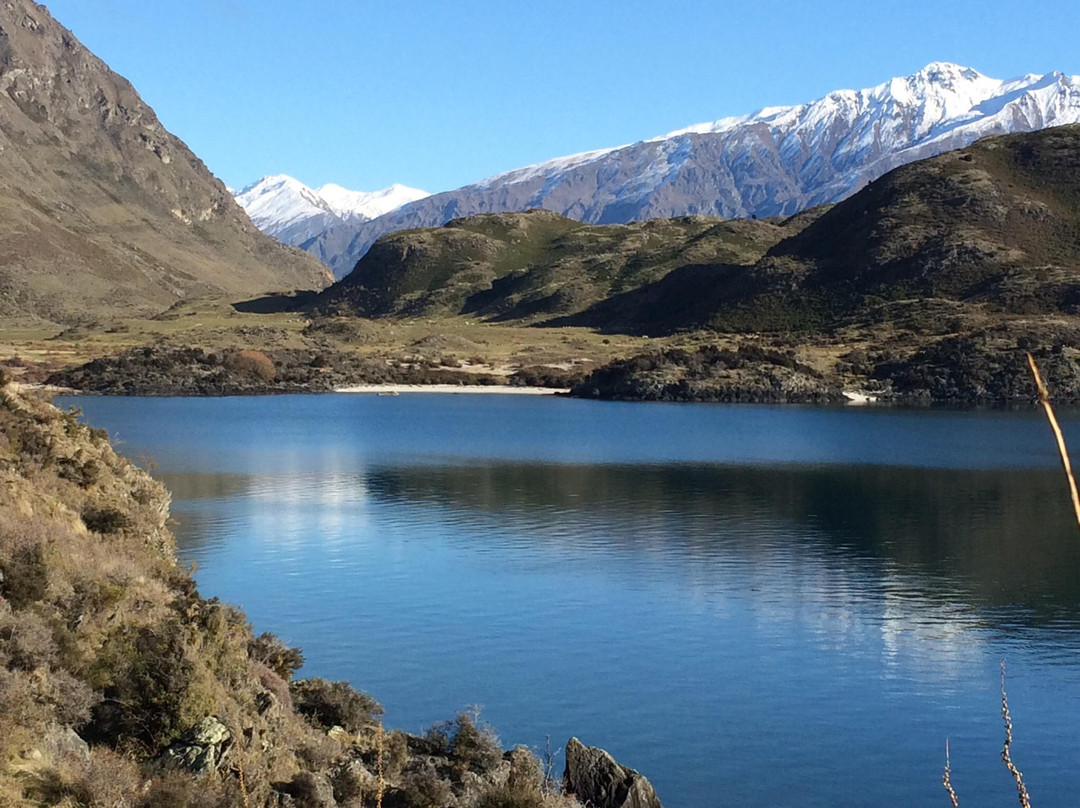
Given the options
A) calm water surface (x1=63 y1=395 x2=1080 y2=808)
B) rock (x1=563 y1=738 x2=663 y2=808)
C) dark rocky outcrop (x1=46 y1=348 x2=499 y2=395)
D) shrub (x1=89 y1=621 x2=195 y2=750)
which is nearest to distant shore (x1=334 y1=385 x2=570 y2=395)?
dark rocky outcrop (x1=46 y1=348 x2=499 y2=395)

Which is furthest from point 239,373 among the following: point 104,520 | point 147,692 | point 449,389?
point 147,692

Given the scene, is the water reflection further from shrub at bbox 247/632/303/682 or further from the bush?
the bush

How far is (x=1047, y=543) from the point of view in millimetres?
51125

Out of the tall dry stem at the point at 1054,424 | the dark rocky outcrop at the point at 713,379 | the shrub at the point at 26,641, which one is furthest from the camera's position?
the dark rocky outcrop at the point at 713,379

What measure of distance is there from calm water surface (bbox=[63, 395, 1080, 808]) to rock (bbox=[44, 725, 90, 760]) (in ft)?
32.3

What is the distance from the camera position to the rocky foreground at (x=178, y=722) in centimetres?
1619

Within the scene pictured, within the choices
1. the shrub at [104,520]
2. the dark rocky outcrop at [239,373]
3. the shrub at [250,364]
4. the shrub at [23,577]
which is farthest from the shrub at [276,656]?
the shrub at [250,364]

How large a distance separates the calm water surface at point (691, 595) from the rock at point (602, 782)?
5.40 ft

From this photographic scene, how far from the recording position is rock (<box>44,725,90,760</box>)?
16217 mm

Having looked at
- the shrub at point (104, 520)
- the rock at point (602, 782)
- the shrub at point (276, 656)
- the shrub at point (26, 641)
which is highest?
the shrub at point (104, 520)

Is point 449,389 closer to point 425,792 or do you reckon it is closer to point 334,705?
point 334,705

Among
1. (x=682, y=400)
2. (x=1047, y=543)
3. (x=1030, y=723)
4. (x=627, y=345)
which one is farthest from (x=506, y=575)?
(x=627, y=345)

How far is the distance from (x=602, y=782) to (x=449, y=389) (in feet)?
441

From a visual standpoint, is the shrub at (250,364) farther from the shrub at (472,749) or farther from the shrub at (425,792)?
the shrub at (425,792)
